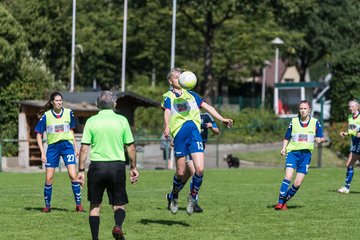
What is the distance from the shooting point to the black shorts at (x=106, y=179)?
11547mm

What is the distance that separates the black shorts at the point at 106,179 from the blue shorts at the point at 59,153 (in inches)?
176

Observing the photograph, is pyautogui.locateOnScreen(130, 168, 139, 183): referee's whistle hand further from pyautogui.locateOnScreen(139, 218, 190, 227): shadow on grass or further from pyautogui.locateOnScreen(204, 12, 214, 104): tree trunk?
pyautogui.locateOnScreen(204, 12, 214, 104): tree trunk

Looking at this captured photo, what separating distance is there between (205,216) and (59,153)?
305 cm

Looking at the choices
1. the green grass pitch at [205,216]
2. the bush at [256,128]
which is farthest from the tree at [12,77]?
the green grass pitch at [205,216]

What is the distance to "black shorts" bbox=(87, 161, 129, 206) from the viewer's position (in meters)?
11.5

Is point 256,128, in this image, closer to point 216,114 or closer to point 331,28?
point 331,28

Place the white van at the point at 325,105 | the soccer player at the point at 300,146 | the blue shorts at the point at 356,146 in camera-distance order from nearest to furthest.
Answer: the soccer player at the point at 300,146
the blue shorts at the point at 356,146
the white van at the point at 325,105

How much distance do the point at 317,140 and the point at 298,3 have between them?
39.9 m

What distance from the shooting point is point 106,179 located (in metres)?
11.6

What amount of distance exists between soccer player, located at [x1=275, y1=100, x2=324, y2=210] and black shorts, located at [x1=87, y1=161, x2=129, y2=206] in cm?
528

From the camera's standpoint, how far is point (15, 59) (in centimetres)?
3934

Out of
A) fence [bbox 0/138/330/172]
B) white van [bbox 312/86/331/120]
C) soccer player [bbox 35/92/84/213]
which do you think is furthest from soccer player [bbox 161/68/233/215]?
white van [bbox 312/86/331/120]

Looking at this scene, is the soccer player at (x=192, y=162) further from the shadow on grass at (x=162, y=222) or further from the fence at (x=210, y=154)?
the fence at (x=210, y=154)

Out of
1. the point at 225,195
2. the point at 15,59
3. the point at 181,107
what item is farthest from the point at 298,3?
the point at 181,107
